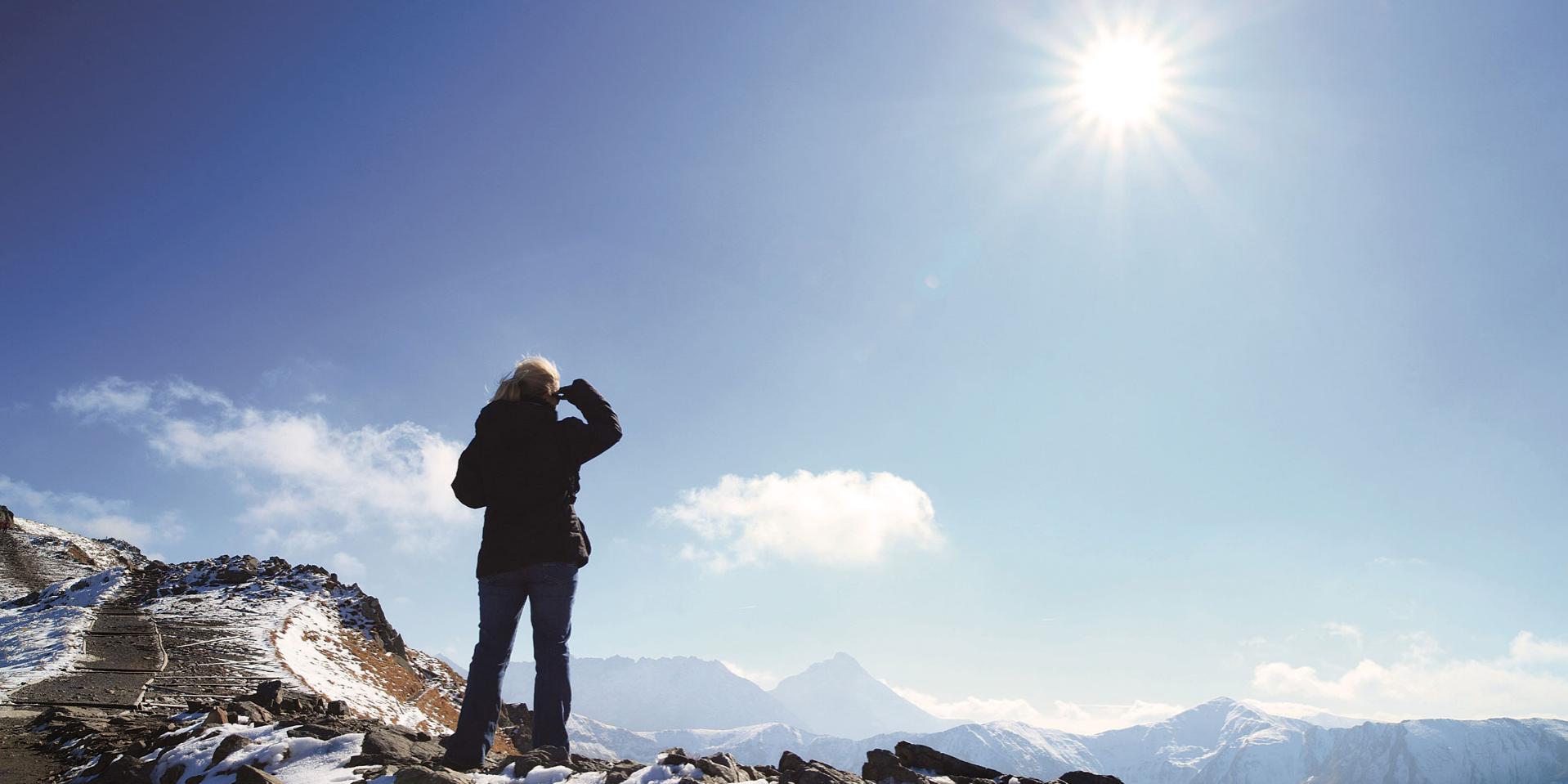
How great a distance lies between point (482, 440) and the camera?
6.04 metres

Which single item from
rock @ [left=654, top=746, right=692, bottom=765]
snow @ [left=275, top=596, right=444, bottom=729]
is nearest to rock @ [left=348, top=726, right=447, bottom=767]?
rock @ [left=654, top=746, right=692, bottom=765]

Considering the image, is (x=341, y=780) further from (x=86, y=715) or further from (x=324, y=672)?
(x=324, y=672)

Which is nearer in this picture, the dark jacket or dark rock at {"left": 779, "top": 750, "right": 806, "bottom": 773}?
the dark jacket

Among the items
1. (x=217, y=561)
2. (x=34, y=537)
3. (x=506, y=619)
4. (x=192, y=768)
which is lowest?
(x=192, y=768)

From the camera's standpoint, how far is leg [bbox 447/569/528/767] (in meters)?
5.48

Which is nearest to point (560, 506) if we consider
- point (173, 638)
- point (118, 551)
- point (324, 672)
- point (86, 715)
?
point (86, 715)

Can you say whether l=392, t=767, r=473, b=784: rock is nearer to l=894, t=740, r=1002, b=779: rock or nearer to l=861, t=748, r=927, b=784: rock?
l=861, t=748, r=927, b=784: rock

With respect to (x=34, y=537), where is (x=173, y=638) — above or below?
below

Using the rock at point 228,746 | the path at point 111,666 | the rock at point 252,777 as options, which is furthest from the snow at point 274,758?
the path at point 111,666

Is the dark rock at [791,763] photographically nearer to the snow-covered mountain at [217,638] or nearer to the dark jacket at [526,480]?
the dark jacket at [526,480]

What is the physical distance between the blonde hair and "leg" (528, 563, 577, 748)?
155 cm

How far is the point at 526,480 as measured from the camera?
19.4 ft

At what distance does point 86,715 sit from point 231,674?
486cm

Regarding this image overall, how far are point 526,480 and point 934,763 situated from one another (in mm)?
4855
